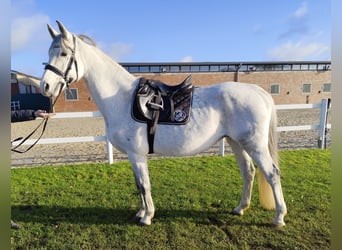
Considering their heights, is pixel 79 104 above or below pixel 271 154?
above

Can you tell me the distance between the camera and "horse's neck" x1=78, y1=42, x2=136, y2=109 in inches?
116

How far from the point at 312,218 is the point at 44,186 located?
451 centimetres

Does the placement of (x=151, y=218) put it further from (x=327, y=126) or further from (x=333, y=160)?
(x=327, y=126)

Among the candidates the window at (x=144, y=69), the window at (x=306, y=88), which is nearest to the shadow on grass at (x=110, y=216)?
the window at (x=144, y=69)

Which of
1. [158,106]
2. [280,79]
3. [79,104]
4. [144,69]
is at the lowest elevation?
[158,106]

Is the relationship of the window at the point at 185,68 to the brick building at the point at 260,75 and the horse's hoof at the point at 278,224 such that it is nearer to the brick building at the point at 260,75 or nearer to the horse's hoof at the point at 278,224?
the brick building at the point at 260,75

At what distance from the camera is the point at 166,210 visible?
3.54 metres

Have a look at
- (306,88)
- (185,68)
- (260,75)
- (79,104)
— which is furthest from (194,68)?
(306,88)

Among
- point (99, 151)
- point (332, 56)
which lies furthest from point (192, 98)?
point (99, 151)

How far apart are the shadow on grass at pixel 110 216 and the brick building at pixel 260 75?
23130mm

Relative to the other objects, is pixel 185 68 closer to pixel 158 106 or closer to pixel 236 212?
pixel 236 212

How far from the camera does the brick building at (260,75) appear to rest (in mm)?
27625

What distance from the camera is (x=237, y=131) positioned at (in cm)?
290

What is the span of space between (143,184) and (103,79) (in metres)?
1.43
